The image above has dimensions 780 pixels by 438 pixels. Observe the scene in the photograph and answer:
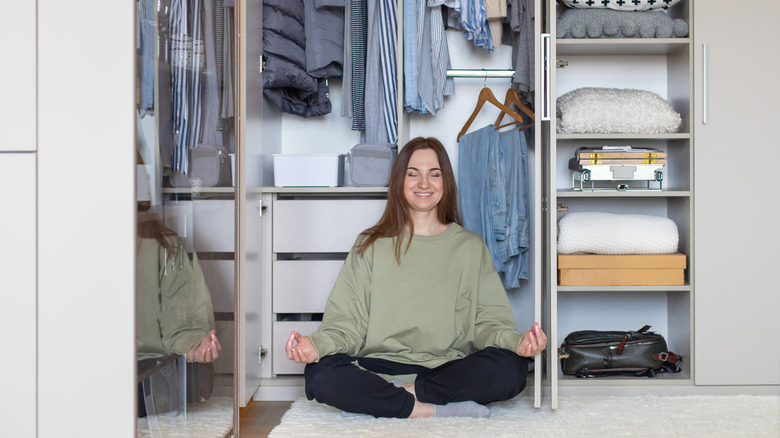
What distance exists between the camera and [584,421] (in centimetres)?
246

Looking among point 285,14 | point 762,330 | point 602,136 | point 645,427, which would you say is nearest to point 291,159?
point 285,14

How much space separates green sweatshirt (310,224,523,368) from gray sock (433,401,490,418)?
21 cm

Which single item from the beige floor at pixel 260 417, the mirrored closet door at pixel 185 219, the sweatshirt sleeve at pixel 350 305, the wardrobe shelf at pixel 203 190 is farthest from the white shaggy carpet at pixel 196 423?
the sweatshirt sleeve at pixel 350 305

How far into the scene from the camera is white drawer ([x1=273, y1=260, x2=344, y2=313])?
2926mm

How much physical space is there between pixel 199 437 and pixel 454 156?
1.89 m

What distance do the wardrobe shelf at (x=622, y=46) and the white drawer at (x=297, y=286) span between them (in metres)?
1.23

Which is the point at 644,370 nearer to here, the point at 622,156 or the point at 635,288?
the point at 635,288

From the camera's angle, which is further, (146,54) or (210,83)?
(210,83)

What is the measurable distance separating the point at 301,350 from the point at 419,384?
1.31ft

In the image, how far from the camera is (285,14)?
9.91ft

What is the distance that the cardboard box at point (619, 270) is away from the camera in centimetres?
293

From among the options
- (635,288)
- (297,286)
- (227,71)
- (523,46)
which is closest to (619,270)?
(635,288)

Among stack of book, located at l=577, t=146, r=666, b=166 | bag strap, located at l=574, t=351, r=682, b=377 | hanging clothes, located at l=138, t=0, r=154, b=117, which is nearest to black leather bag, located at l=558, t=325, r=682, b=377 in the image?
bag strap, located at l=574, t=351, r=682, b=377
